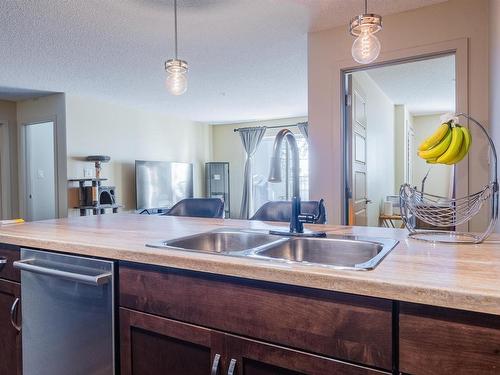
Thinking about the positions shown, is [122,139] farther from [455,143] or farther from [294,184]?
[455,143]

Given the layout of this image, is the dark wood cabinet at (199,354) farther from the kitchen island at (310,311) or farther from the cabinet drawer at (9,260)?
the cabinet drawer at (9,260)

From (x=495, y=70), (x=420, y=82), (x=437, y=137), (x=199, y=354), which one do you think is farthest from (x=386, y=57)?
(x=199, y=354)

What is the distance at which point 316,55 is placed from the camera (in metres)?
2.89

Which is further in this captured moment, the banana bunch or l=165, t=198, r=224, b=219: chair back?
l=165, t=198, r=224, b=219: chair back

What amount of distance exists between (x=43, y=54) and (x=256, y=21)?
2.12 metres

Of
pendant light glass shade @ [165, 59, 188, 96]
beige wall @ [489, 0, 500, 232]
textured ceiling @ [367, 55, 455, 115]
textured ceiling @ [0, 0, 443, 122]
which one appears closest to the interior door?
textured ceiling @ [367, 55, 455, 115]

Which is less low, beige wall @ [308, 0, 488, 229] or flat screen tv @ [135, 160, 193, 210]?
beige wall @ [308, 0, 488, 229]

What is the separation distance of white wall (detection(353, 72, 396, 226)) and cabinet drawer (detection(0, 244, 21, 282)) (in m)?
3.06

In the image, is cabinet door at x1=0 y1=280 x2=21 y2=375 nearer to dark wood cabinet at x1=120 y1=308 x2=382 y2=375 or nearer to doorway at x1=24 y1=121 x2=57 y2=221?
dark wood cabinet at x1=120 y1=308 x2=382 y2=375

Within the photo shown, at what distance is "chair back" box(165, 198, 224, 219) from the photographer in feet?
8.37

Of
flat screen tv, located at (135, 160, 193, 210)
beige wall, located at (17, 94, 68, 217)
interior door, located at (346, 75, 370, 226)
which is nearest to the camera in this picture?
interior door, located at (346, 75, 370, 226)

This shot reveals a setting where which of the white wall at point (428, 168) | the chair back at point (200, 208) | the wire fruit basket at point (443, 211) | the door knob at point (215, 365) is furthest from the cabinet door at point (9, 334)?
the white wall at point (428, 168)

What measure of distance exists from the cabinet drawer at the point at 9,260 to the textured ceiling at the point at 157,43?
5.70 feet

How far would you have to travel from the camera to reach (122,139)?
18.2ft
